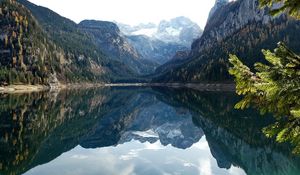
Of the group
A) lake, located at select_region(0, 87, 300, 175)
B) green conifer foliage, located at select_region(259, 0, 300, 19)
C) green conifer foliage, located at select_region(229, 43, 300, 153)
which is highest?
green conifer foliage, located at select_region(259, 0, 300, 19)

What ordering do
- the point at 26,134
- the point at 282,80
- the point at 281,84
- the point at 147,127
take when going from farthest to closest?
1. the point at 147,127
2. the point at 26,134
3. the point at 282,80
4. the point at 281,84

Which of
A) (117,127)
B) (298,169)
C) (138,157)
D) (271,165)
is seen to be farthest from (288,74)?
(117,127)

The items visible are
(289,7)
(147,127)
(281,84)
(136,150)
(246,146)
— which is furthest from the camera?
(147,127)

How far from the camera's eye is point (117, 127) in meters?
98.2

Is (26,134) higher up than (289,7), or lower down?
lower down

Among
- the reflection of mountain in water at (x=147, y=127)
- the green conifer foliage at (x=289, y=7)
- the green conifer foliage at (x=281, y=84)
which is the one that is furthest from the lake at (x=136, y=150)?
the green conifer foliage at (x=289, y=7)

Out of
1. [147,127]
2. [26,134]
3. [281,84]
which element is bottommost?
[147,127]

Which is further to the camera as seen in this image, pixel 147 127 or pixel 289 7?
pixel 147 127

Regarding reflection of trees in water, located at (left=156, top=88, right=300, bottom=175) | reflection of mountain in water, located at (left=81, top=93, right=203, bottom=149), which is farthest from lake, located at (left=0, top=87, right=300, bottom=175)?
reflection of mountain in water, located at (left=81, top=93, right=203, bottom=149)

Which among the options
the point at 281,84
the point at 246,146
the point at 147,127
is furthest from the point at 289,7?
the point at 147,127

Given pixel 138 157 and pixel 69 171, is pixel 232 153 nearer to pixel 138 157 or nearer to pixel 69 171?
pixel 138 157

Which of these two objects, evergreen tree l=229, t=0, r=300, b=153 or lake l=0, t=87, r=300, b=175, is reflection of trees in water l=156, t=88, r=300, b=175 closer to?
lake l=0, t=87, r=300, b=175

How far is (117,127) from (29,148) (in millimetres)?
42812

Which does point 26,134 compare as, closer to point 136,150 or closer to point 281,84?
point 136,150
